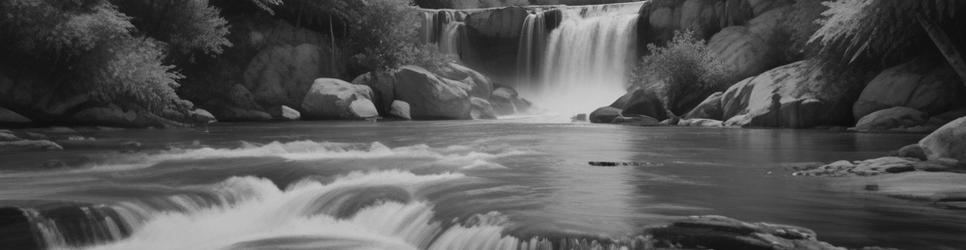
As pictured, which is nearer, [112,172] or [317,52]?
[112,172]

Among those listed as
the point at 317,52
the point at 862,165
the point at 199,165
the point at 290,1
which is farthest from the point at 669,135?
the point at 290,1

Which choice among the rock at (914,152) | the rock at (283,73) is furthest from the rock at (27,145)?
the rock at (283,73)

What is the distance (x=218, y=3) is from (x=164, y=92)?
644 inches

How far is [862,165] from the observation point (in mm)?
11172

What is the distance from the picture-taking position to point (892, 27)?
2006 cm

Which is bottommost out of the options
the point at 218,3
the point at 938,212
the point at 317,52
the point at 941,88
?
the point at 938,212

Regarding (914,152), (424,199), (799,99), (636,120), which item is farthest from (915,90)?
(424,199)

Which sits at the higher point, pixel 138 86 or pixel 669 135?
pixel 138 86

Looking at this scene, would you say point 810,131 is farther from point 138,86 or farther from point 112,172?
point 138,86

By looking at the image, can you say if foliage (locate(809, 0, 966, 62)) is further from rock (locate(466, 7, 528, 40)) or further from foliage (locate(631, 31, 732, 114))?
rock (locate(466, 7, 528, 40))

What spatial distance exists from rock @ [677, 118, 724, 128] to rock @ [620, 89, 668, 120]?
3021 millimetres

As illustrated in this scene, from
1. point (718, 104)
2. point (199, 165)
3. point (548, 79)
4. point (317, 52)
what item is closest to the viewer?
point (199, 165)

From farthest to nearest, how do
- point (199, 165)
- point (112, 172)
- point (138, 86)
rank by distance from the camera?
point (138, 86)
point (199, 165)
point (112, 172)

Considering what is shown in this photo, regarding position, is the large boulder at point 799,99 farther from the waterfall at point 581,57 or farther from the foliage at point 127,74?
the foliage at point 127,74
